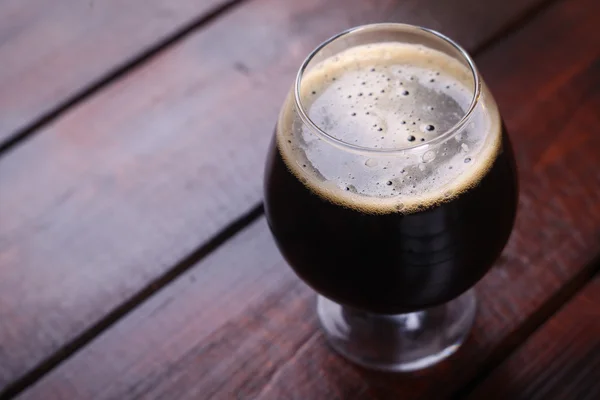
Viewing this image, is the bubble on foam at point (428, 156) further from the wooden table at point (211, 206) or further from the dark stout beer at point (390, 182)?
the wooden table at point (211, 206)

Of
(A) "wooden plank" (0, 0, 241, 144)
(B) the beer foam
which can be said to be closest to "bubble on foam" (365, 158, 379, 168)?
(B) the beer foam

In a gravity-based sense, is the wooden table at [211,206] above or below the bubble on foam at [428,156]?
below

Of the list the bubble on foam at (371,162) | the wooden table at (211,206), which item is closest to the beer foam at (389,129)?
the bubble on foam at (371,162)

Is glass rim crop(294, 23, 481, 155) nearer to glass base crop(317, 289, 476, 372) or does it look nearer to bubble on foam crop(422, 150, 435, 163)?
bubble on foam crop(422, 150, 435, 163)

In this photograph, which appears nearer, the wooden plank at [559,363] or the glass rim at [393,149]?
the glass rim at [393,149]

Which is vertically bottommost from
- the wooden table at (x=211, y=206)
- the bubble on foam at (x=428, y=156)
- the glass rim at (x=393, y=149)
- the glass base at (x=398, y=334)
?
the glass base at (x=398, y=334)

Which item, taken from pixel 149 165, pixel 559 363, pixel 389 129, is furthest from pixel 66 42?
pixel 559 363

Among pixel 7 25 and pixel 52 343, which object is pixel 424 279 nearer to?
pixel 52 343
